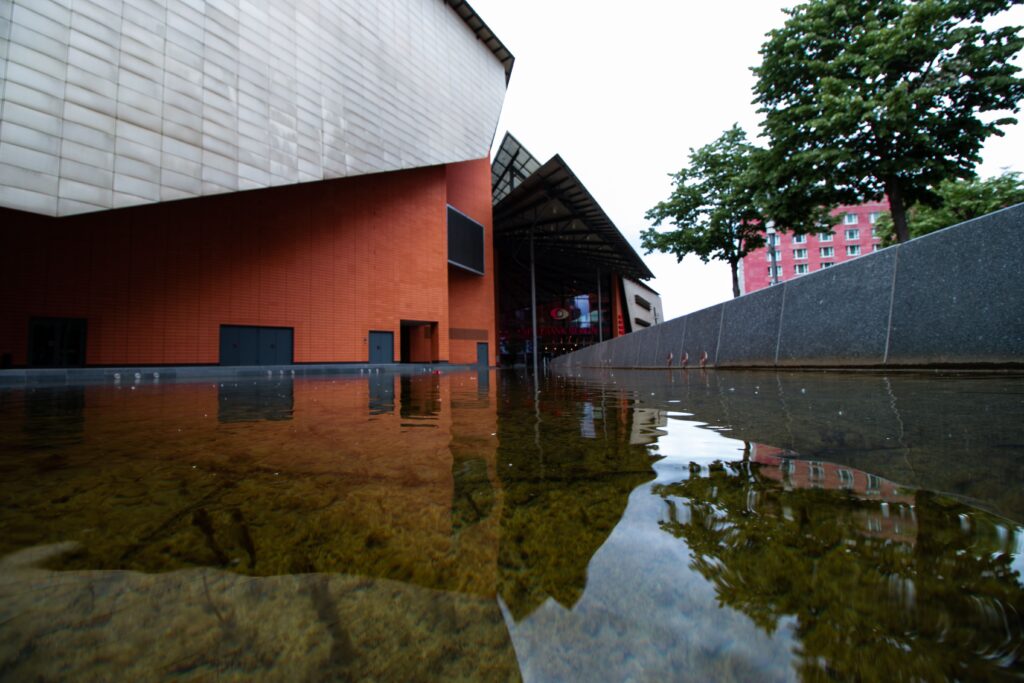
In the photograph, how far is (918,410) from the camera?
2.15m

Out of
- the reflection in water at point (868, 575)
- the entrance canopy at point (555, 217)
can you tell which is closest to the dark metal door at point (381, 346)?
the entrance canopy at point (555, 217)

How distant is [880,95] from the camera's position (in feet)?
37.4

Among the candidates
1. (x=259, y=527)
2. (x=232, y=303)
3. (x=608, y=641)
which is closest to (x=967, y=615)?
(x=608, y=641)

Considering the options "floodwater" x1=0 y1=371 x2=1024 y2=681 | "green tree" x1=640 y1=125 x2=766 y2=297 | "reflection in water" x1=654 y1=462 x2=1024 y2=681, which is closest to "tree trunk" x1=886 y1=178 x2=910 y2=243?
"green tree" x1=640 y1=125 x2=766 y2=297

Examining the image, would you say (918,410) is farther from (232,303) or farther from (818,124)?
(232,303)

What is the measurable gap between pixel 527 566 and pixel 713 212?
24002mm

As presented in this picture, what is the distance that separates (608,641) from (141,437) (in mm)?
2472

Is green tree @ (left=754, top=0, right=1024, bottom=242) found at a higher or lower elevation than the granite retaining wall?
higher

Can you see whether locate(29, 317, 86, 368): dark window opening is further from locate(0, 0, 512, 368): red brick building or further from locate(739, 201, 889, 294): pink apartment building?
locate(739, 201, 889, 294): pink apartment building

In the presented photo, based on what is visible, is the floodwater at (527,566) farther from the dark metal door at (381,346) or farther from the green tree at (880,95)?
the dark metal door at (381,346)

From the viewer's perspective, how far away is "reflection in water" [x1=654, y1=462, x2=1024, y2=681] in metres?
0.44

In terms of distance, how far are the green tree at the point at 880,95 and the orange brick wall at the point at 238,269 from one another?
18.1 meters

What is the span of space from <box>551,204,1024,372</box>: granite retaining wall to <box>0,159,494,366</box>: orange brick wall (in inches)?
756

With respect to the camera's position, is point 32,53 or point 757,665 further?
point 32,53
